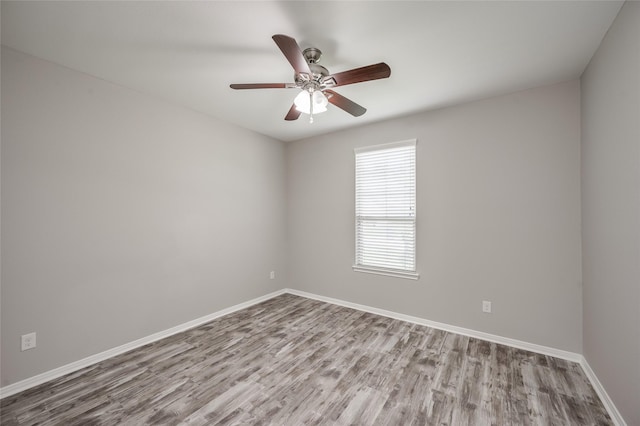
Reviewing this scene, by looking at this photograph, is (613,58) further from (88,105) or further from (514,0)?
(88,105)

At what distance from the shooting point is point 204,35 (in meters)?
1.93

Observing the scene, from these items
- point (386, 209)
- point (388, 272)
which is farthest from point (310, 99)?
point (388, 272)

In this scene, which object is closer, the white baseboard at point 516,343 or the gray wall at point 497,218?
the white baseboard at point 516,343

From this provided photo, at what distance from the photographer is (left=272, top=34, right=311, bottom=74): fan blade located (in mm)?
1515

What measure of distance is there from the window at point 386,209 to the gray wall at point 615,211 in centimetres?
160

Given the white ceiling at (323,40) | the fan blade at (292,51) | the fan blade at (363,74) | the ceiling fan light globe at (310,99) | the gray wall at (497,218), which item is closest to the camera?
the fan blade at (292,51)

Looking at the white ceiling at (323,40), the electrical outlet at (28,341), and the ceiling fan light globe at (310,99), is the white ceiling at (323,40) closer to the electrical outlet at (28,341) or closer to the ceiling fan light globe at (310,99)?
the ceiling fan light globe at (310,99)

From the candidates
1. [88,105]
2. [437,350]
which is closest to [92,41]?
[88,105]

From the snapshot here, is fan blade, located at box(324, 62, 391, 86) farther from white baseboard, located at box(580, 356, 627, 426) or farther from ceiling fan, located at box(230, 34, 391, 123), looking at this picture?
white baseboard, located at box(580, 356, 627, 426)

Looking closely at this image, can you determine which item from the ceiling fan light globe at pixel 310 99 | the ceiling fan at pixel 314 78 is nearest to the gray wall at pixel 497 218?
the ceiling fan at pixel 314 78

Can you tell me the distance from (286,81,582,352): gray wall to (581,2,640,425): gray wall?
207mm

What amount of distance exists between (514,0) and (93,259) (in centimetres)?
383

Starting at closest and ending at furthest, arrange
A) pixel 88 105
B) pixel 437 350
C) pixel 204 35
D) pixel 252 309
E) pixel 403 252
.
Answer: pixel 204 35 → pixel 88 105 → pixel 437 350 → pixel 403 252 → pixel 252 309

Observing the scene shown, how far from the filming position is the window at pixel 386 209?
136 inches
